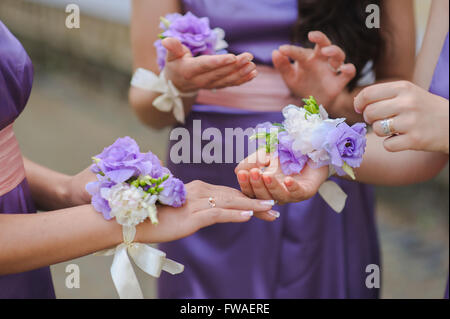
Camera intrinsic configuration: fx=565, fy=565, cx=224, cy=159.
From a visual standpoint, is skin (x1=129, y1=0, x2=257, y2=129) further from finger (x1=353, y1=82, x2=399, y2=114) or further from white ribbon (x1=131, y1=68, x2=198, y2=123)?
finger (x1=353, y1=82, x2=399, y2=114)

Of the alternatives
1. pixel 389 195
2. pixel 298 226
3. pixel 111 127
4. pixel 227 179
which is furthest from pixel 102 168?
pixel 111 127

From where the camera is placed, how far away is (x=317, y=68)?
1058 mm

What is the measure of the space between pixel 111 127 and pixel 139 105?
2.08 metres

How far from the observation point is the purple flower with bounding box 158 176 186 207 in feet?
2.59

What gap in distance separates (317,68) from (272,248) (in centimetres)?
44

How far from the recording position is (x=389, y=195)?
105 inches

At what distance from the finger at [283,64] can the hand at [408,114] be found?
0.95 feet

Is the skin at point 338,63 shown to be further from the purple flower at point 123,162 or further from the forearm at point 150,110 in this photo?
the purple flower at point 123,162

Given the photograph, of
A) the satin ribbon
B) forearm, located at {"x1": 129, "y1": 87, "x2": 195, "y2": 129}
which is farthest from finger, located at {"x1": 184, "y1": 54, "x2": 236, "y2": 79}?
→ the satin ribbon

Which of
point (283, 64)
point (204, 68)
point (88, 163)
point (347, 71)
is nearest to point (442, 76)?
point (347, 71)

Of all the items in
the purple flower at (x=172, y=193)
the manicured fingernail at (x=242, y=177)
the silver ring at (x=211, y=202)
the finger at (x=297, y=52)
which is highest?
the finger at (x=297, y=52)

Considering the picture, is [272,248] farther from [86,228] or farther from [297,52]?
[86,228]

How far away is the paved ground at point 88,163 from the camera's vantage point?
82.1 inches

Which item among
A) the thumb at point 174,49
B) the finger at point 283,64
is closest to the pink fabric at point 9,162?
the thumb at point 174,49
